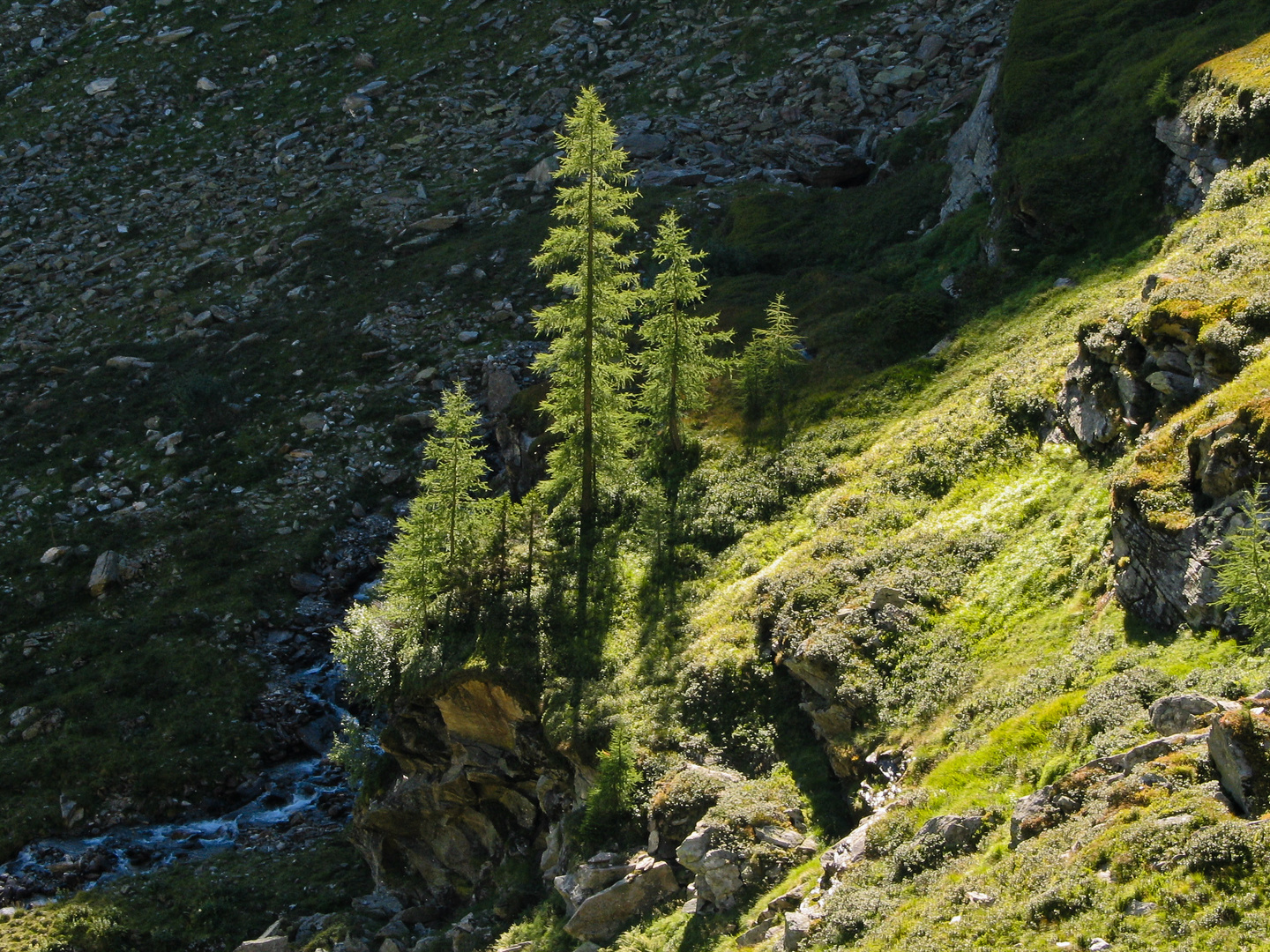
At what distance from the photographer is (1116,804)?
43.3 ft

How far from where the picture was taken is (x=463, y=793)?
97.9 ft

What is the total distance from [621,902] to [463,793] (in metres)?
9.99

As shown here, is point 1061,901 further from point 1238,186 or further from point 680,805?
point 1238,186

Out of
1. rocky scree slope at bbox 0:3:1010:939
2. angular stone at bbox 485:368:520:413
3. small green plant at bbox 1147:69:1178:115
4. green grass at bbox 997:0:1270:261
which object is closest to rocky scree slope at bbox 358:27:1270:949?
green grass at bbox 997:0:1270:261

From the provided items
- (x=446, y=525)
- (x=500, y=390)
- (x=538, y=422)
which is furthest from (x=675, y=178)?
(x=446, y=525)

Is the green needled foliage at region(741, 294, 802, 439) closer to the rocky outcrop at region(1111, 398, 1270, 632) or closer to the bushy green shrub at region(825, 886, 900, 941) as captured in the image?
the rocky outcrop at region(1111, 398, 1270, 632)

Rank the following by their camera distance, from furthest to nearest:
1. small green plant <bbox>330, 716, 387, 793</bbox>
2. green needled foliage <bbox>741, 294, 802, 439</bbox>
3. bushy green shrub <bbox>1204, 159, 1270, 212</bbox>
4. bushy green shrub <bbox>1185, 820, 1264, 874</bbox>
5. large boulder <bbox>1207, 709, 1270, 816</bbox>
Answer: green needled foliage <bbox>741, 294, 802, 439</bbox>, small green plant <bbox>330, 716, 387, 793</bbox>, bushy green shrub <bbox>1204, 159, 1270, 212</bbox>, large boulder <bbox>1207, 709, 1270, 816</bbox>, bushy green shrub <bbox>1185, 820, 1264, 874</bbox>

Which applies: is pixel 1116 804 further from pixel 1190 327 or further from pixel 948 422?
pixel 948 422

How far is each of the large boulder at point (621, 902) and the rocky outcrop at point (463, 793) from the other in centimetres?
587

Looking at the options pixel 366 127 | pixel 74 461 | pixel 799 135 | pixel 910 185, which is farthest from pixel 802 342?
pixel 366 127

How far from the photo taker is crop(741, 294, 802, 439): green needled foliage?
122ft

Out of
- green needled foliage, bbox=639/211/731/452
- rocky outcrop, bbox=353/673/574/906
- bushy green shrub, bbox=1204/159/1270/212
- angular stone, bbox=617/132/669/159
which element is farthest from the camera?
angular stone, bbox=617/132/669/159

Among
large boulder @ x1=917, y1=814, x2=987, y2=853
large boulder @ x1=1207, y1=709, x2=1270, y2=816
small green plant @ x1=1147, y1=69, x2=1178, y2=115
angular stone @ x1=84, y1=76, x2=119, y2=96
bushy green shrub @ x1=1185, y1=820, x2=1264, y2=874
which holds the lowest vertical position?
large boulder @ x1=917, y1=814, x2=987, y2=853

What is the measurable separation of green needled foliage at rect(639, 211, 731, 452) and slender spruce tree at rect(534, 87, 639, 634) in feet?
4.18
